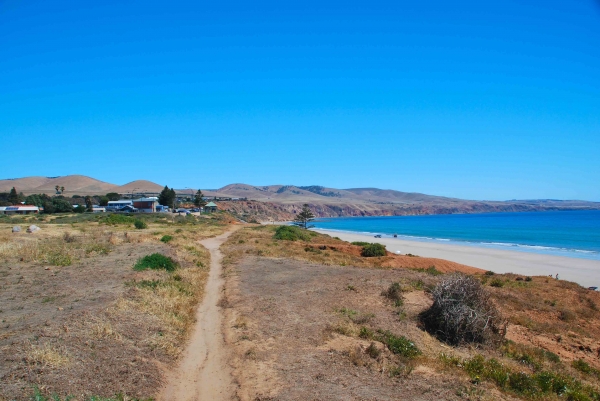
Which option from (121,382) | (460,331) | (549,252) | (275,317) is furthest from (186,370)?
(549,252)

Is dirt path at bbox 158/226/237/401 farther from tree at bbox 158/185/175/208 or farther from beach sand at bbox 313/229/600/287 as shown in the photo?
tree at bbox 158/185/175/208

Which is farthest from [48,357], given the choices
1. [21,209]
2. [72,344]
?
[21,209]

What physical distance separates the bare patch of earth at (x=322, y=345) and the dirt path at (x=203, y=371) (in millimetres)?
277

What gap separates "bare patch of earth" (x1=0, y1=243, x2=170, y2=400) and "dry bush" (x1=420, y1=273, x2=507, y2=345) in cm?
753

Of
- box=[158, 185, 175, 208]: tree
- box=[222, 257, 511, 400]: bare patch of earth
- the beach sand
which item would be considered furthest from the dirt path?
box=[158, 185, 175, 208]: tree

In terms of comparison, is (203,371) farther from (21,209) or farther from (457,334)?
(21,209)

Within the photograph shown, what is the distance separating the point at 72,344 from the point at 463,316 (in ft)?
31.2

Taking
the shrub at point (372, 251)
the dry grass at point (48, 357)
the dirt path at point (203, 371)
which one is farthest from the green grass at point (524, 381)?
the shrub at point (372, 251)

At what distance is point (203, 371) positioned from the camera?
307 inches

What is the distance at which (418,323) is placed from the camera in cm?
1151

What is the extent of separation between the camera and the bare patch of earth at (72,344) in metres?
6.21

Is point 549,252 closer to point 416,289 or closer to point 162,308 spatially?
point 416,289

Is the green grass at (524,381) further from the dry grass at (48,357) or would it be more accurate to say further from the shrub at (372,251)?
the shrub at (372,251)

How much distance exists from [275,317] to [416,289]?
7.48 meters
